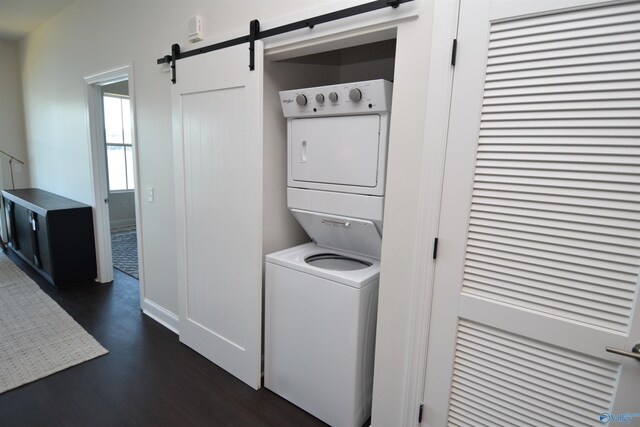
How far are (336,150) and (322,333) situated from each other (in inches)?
38.2

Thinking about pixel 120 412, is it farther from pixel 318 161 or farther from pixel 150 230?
pixel 318 161

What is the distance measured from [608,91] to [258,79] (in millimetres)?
1504

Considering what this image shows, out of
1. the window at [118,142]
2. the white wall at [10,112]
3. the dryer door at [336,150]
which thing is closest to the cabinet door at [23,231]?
the white wall at [10,112]

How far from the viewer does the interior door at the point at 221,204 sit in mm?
1953

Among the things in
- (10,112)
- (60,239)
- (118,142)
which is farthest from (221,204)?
(118,142)

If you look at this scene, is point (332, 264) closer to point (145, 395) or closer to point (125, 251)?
point (145, 395)

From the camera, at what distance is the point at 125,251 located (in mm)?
4766

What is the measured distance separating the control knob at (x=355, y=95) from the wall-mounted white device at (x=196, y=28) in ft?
3.94

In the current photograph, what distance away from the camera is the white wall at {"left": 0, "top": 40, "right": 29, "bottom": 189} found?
470 cm

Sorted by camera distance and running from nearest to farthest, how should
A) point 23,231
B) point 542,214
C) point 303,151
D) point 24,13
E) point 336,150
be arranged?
point 542,214 → point 336,150 → point 303,151 → point 24,13 → point 23,231

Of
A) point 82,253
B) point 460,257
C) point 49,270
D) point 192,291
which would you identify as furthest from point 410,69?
point 49,270

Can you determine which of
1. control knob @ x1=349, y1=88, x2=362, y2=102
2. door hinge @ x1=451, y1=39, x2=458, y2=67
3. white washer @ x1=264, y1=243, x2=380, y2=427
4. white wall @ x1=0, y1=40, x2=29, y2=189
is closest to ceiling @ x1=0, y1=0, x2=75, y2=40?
white wall @ x1=0, y1=40, x2=29, y2=189

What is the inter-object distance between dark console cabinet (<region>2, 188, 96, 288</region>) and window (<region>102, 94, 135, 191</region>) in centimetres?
203

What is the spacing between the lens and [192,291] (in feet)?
8.16
